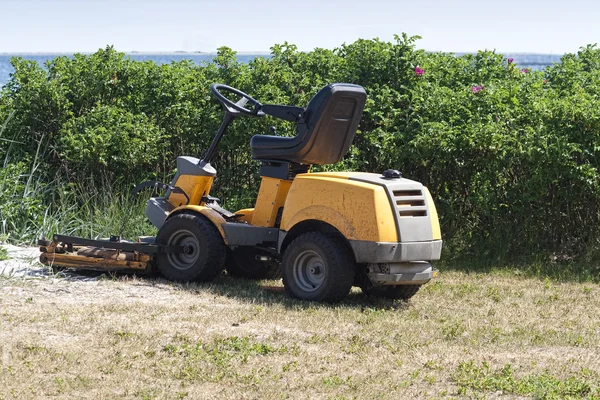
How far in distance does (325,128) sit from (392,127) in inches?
110

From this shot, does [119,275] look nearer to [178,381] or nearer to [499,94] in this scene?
[178,381]

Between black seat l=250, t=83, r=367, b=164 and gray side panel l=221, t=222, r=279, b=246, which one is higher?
black seat l=250, t=83, r=367, b=164

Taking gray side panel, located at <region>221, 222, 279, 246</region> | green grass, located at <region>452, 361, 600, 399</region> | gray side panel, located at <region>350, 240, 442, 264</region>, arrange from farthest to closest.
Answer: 1. gray side panel, located at <region>221, 222, 279, 246</region>
2. gray side panel, located at <region>350, 240, 442, 264</region>
3. green grass, located at <region>452, 361, 600, 399</region>

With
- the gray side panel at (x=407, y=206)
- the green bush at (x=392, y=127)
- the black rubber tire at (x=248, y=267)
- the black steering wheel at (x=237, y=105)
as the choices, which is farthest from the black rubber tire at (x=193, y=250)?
the green bush at (x=392, y=127)

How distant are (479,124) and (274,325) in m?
3.83

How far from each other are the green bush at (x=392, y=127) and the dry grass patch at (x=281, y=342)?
139 cm

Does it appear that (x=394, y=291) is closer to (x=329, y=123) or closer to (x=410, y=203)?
(x=410, y=203)

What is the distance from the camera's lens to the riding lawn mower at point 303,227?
24.8 feet

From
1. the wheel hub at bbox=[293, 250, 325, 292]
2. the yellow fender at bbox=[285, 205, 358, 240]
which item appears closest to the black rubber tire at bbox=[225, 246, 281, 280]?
the wheel hub at bbox=[293, 250, 325, 292]

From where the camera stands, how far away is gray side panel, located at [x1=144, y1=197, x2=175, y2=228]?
8727 millimetres

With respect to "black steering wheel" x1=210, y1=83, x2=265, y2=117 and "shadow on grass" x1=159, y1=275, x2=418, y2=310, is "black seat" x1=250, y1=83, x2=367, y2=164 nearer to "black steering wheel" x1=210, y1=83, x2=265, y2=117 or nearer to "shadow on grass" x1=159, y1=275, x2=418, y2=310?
"black steering wheel" x1=210, y1=83, x2=265, y2=117

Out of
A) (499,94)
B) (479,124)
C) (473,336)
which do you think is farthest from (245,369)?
(499,94)

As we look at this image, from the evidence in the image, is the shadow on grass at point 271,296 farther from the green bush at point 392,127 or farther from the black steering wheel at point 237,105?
the green bush at point 392,127

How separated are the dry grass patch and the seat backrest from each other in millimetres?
1170
